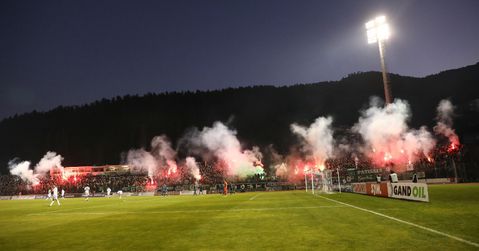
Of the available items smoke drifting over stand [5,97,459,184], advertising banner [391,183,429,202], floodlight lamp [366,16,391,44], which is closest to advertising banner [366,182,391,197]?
advertising banner [391,183,429,202]

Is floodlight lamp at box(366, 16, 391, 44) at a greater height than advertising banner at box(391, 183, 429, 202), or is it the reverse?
floodlight lamp at box(366, 16, 391, 44)

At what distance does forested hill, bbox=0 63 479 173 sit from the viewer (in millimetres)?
117500

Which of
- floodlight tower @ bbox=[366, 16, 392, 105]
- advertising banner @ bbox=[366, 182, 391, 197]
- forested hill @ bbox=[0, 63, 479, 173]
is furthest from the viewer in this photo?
forested hill @ bbox=[0, 63, 479, 173]

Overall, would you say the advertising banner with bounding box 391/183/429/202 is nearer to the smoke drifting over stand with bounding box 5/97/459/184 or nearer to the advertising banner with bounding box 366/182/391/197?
the advertising banner with bounding box 366/182/391/197

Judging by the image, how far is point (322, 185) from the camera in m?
38.2

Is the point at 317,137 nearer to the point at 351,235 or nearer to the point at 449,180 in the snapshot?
the point at 449,180

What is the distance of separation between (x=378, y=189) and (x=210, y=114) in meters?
107

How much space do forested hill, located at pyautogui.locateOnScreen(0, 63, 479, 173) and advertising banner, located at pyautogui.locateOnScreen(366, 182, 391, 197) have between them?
79.9m

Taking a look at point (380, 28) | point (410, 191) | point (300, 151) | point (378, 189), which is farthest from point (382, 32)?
point (300, 151)

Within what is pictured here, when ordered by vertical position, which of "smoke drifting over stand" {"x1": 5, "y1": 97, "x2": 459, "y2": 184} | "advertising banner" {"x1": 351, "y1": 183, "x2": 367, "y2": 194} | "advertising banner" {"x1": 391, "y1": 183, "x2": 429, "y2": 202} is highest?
"smoke drifting over stand" {"x1": 5, "y1": 97, "x2": 459, "y2": 184}

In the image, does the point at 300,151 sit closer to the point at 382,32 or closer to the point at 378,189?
the point at 382,32

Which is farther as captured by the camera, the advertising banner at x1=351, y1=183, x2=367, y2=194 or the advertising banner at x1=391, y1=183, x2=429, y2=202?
the advertising banner at x1=351, y1=183, x2=367, y2=194

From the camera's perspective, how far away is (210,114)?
130m

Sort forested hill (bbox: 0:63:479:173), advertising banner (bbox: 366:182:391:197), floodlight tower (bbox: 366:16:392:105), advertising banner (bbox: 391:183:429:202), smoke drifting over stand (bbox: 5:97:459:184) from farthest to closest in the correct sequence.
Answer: forested hill (bbox: 0:63:479:173)
smoke drifting over stand (bbox: 5:97:459:184)
floodlight tower (bbox: 366:16:392:105)
advertising banner (bbox: 366:182:391:197)
advertising banner (bbox: 391:183:429:202)
